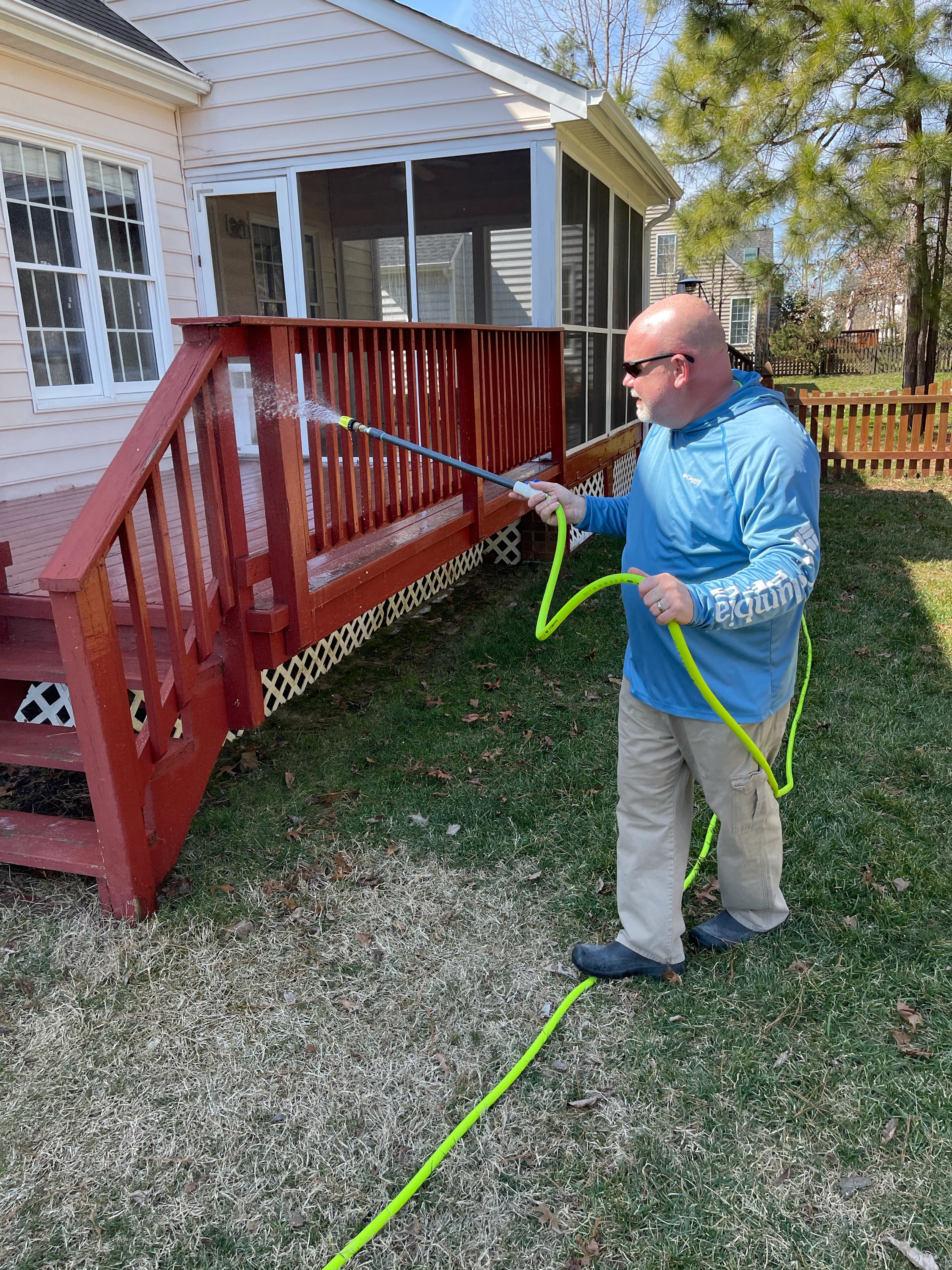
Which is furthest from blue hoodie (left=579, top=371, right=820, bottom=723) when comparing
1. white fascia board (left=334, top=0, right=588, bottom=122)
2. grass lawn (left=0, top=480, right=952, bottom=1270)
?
white fascia board (left=334, top=0, right=588, bottom=122)

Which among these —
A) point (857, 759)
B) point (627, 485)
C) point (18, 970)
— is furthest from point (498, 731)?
point (627, 485)

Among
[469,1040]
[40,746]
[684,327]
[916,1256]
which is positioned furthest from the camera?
[40,746]

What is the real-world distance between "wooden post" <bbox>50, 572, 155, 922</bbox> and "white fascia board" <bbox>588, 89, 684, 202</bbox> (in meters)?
6.05

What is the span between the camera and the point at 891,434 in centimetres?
1167

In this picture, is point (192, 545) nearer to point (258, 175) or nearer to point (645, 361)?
point (645, 361)

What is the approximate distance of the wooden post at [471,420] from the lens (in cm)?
509

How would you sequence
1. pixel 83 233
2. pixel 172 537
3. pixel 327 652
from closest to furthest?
pixel 172 537 < pixel 327 652 < pixel 83 233

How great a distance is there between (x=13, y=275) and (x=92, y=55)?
1.67 m

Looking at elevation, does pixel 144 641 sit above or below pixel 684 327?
below

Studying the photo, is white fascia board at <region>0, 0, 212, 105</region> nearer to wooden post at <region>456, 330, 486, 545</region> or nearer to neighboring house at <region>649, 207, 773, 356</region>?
wooden post at <region>456, 330, 486, 545</region>

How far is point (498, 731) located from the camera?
462 centimetres

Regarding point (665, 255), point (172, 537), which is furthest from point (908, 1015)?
point (665, 255)

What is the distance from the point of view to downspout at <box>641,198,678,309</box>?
37.7 ft

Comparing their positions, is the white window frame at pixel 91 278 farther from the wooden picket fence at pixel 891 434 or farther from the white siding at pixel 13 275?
the wooden picket fence at pixel 891 434
